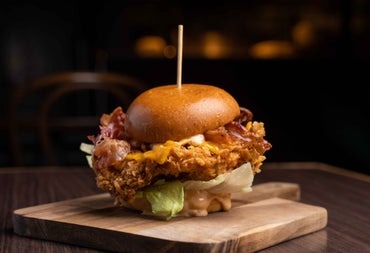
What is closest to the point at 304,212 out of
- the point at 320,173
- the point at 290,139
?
the point at 320,173

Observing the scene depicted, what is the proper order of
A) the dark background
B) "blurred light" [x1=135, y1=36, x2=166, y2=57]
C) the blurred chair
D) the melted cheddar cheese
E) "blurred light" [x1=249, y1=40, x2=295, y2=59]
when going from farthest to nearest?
1. "blurred light" [x1=249, y1=40, x2=295, y2=59]
2. "blurred light" [x1=135, y1=36, x2=166, y2=57]
3. the dark background
4. the blurred chair
5. the melted cheddar cheese

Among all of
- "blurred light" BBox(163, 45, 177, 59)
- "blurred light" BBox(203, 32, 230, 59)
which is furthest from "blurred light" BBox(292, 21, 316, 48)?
"blurred light" BBox(163, 45, 177, 59)

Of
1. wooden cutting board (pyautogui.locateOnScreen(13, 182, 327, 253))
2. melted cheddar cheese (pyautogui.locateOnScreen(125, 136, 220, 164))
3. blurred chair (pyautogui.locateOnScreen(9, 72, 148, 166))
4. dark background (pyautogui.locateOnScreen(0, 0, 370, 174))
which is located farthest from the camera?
dark background (pyautogui.locateOnScreen(0, 0, 370, 174))

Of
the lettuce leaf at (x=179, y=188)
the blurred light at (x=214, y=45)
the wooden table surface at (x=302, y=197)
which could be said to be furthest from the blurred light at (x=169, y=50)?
the lettuce leaf at (x=179, y=188)

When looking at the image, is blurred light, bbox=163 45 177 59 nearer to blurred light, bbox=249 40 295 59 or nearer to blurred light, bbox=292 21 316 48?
blurred light, bbox=249 40 295 59

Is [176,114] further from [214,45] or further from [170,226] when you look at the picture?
[214,45]

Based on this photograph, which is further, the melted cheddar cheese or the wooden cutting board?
the melted cheddar cheese

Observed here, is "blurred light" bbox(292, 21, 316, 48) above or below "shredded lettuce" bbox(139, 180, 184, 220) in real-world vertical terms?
above
